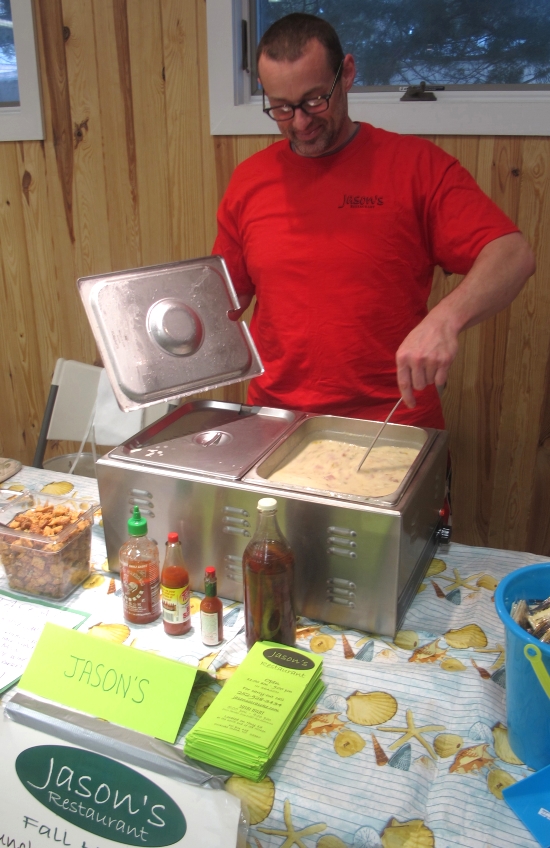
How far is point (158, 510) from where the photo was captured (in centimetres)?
111

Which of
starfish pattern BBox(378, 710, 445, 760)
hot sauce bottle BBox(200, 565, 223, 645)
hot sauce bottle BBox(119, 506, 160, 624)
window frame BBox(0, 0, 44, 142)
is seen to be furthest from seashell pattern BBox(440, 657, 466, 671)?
window frame BBox(0, 0, 44, 142)

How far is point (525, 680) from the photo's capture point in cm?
77

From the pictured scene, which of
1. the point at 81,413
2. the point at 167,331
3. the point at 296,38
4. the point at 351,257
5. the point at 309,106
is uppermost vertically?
the point at 296,38

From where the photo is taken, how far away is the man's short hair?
1.33 meters

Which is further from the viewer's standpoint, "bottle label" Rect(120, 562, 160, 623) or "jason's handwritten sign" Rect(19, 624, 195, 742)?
"bottle label" Rect(120, 562, 160, 623)

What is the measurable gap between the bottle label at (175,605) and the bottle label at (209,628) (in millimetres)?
34

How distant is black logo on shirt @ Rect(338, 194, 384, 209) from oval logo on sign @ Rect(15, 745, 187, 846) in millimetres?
1116

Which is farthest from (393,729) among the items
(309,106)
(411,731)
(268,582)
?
(309,106)

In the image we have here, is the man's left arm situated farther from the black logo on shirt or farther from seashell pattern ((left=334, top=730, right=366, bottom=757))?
seashell pattern ((left=334, top=730, right=366, bottom=757))

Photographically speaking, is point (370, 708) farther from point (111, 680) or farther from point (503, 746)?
point (111, 680)

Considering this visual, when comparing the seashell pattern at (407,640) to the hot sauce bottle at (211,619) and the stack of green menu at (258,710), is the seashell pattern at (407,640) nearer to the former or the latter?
the stack of green menu at (258,710)

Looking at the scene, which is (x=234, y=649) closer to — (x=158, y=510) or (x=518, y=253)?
(x=158, y=510)

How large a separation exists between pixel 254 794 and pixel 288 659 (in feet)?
0.59

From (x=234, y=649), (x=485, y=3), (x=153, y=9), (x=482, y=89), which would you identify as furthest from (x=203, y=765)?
(x=153, y=9)
